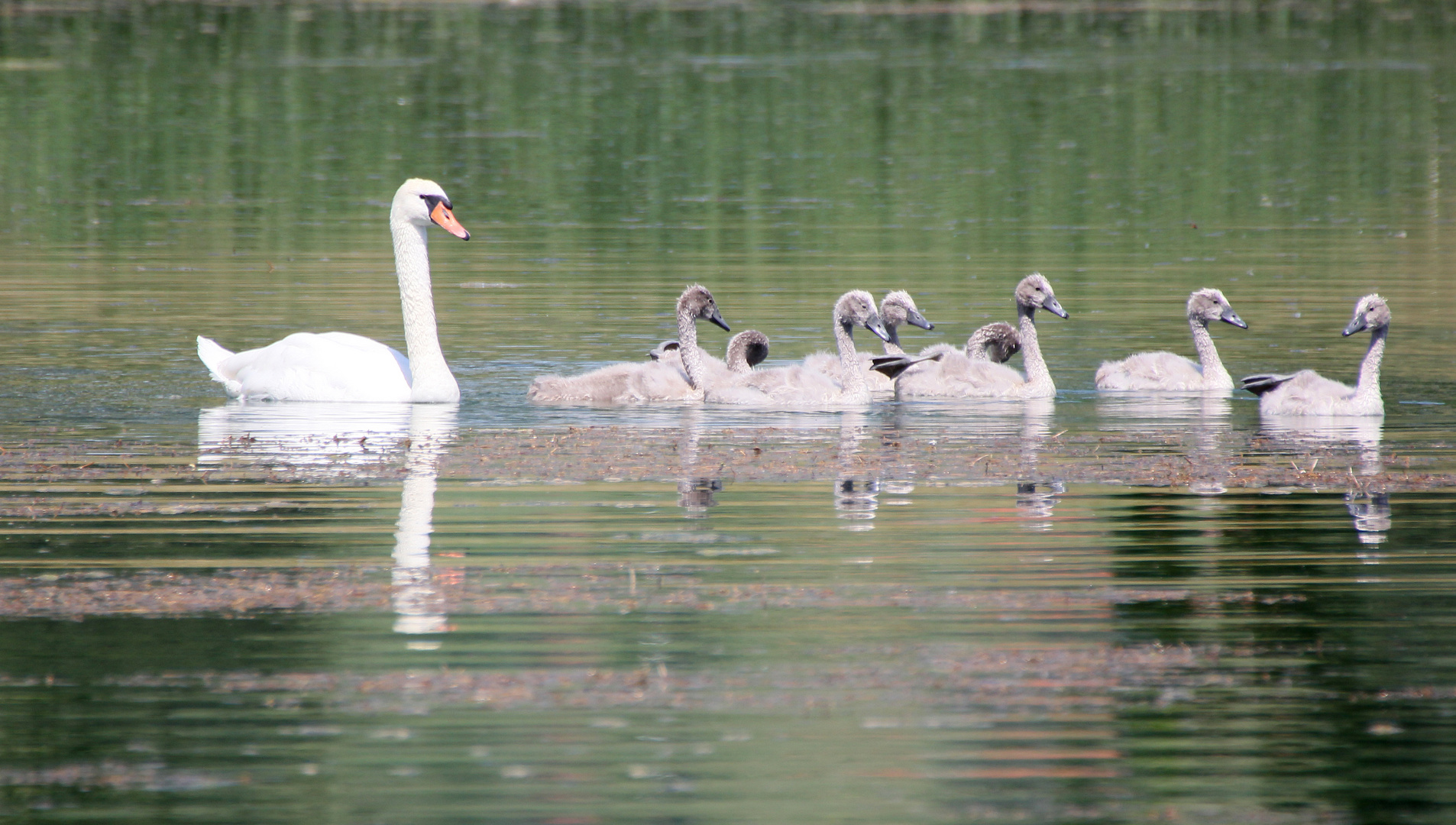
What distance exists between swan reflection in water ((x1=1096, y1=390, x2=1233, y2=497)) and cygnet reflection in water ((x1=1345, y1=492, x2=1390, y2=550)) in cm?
72

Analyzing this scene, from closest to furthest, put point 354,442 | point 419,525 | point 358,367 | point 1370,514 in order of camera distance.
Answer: point 419,525, point 1370,514, point 354,442, point 358,367

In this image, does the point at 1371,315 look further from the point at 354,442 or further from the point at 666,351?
the point at 354,442

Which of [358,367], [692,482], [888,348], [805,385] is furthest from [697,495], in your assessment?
[888,348]

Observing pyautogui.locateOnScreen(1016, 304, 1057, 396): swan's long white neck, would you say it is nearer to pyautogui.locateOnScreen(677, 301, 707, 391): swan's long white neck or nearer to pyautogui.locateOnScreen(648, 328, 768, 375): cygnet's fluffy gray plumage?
pyautogui.locateOnScreen(648, 328, 768, 375): cygnet's fluffy gray plumage

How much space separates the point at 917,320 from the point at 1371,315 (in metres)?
3.43

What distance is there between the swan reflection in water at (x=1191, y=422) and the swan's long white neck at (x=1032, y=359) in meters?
0.44

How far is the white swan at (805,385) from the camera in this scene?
14.9 meters

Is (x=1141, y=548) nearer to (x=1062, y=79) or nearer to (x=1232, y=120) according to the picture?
(x=1232, y=120)

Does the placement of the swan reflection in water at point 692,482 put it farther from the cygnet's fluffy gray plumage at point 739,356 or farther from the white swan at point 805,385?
the cygnet's fluffy gray plumage at point 739,356

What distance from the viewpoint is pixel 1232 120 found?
40.1 meters

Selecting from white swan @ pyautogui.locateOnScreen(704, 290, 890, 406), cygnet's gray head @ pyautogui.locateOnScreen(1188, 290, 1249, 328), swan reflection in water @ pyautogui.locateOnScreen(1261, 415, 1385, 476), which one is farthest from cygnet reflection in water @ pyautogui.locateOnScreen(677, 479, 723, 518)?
cygnet's gray head @ pyautogui.locateOnScreen(1188, 290, 1249, 328)

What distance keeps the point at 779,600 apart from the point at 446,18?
205 ft

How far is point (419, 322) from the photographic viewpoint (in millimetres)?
14625

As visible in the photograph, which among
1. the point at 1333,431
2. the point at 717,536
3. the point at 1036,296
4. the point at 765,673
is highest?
the point at 1036,296
